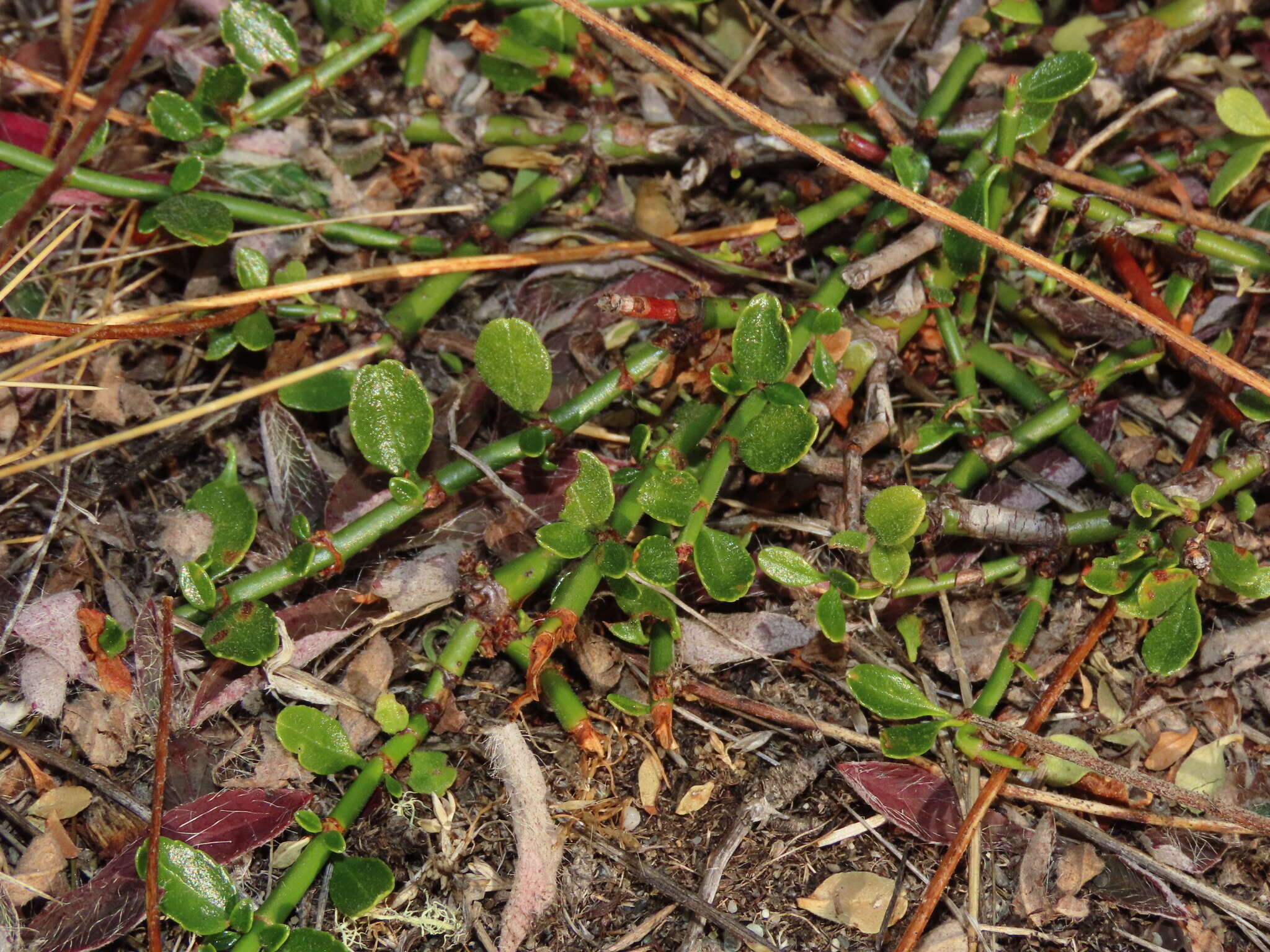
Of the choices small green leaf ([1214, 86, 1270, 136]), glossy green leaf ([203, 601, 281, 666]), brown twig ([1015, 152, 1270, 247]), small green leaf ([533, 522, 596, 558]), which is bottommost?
glossy green leaf ([203, 601, 281, 666])

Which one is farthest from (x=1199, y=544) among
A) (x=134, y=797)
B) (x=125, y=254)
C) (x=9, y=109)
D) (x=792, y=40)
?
(x=9, y=109)

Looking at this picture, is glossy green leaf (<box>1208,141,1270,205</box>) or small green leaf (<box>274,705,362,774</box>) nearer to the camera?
small green leaf (<box>274,705,362,774</box>)

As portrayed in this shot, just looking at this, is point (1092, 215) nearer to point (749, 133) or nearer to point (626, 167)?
point (749, 133)

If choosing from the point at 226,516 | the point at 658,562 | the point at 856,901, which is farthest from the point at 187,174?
the point at 856,901

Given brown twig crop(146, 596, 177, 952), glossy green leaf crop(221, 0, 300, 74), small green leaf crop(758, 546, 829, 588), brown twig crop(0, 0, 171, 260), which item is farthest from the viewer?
glossy green leaf crop(221, 0, 300, 74)

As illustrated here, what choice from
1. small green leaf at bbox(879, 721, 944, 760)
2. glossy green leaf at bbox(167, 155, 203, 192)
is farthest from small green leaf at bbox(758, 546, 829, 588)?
glossy green leaf at bbox(167, 155, 203, 192)

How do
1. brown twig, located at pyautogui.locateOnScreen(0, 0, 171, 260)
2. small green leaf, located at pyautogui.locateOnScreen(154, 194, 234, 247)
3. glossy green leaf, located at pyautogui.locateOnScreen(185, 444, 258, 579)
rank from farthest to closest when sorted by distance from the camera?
small green leaf, located at pyautogui.locateOnScreen(154, 194, 234, 247) < glossy green leaf, located at pyautogui.locateOnScreen(185, 444, 258, 579) < brown twig, located at pyautogui.locateOnScreen(0, 0, 171, 260)

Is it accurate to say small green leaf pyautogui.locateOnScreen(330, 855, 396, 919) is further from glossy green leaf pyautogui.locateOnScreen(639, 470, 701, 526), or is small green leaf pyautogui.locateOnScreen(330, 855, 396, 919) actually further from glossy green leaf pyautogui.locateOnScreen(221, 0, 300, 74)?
glossy green leaf pyautogui.locateOnScreen(221, 0, 300, 74)
